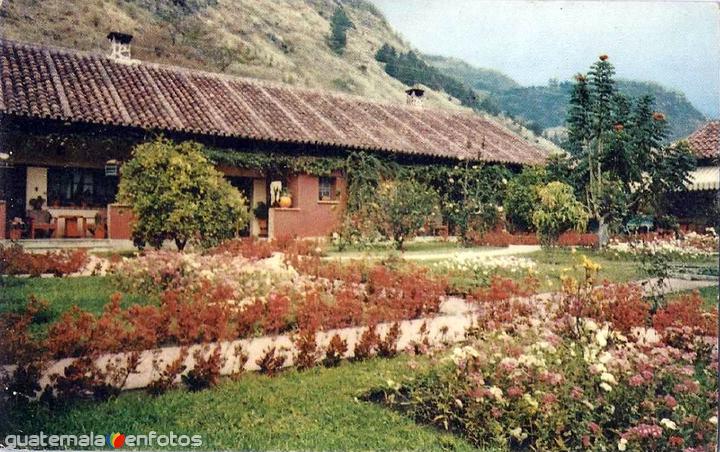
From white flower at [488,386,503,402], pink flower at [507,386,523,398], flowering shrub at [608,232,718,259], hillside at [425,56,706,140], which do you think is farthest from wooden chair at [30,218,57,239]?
flowering shrub at [608,232,718,259]

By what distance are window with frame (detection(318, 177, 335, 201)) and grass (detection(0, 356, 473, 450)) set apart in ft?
14.0

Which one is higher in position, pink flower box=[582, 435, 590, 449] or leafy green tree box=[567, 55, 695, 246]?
leafy green tree box=[567, 55, 695, 246]

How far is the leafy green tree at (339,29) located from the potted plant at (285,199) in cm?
285

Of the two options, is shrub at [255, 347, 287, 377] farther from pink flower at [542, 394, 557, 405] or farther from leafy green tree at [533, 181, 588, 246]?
leafy green tree at [533, 181, 588, 246]

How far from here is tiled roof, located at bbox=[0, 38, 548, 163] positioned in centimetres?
862

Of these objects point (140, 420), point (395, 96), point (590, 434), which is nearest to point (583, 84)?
point (590, 434)

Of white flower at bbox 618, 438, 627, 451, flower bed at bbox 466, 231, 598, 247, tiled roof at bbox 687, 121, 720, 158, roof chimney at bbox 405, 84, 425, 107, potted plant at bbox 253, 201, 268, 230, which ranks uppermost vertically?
roof chimney at bbox 405, 84, 425, 107

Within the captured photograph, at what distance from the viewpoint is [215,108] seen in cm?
1114

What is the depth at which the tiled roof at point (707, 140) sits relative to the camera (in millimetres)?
5180

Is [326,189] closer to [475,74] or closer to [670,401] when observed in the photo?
[475,74]

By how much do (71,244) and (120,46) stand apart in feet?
25.5

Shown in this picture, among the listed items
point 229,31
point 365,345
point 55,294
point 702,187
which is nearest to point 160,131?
point 229,31

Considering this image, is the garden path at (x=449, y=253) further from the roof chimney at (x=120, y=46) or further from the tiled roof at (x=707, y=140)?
the roof chimney at (x=120, y=46)

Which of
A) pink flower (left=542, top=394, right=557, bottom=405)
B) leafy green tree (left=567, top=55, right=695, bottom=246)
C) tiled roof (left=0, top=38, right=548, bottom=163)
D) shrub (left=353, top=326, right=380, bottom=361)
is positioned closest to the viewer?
pink flower (left=542, top=394, right=557, bottom=405)
